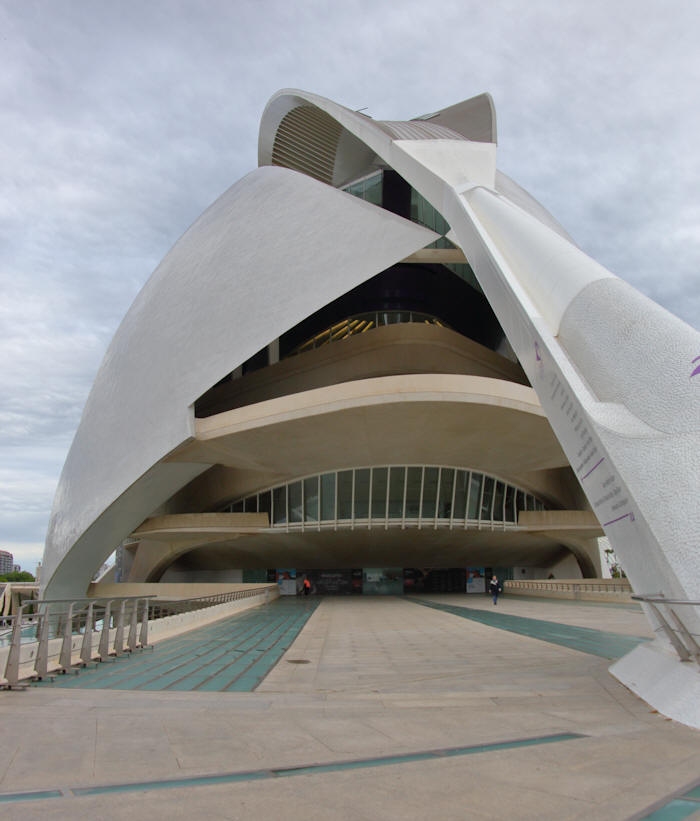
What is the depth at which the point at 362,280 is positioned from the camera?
62.3 ft

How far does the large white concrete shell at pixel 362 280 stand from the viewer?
15.3 feet

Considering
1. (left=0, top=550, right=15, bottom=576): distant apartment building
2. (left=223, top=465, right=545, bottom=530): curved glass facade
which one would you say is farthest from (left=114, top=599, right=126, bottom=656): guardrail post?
(left=0, top=550, right=15, bottom=576): distant apartment building

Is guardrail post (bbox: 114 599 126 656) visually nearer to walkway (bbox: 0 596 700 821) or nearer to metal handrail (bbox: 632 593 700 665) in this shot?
walkway (bbox: 0 596 700 821)

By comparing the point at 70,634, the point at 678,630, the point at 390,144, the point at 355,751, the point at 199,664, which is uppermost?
the point at 390,144

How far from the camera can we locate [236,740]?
127 inches

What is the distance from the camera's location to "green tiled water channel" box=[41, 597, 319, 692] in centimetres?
555

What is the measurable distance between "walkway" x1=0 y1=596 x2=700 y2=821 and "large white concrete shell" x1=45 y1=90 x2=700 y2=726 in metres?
0.91

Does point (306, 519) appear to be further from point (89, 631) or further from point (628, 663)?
point (628, 663)

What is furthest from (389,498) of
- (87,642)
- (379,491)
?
(87,642)

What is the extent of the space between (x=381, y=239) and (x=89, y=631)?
15.2 meters

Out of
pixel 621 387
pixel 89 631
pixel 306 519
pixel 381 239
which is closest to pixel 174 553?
pixel 306 519

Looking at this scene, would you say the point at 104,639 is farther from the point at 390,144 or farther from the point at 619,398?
the point at 390,144

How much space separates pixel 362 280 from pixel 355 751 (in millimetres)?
16989

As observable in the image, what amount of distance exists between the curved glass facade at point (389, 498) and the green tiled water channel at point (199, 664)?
12.9 meters
